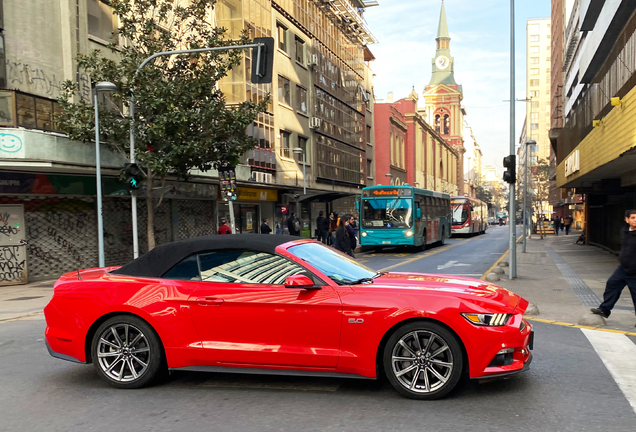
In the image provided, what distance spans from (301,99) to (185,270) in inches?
1354

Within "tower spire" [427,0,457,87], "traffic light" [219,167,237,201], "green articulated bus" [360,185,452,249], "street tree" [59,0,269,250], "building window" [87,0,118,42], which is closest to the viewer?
"street tree" [59,0,269,250]

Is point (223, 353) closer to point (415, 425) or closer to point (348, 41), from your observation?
point (415, 425)

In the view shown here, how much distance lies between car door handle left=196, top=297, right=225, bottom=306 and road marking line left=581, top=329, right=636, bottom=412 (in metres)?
3.52

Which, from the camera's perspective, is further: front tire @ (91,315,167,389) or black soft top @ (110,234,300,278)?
black soft top @ (110,234,300,278)

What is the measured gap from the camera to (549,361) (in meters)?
6.21

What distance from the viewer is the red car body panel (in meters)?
4.90

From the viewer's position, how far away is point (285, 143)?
1437 inches

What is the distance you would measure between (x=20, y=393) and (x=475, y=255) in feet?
70.9

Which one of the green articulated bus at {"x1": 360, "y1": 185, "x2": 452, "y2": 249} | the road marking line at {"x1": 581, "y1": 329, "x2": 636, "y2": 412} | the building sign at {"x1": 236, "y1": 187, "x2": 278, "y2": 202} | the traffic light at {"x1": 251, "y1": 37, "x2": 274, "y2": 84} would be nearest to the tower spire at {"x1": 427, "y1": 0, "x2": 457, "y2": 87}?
the building sign at {"x1": 236, "y1": 187, "x2": 278, "y2": 202}

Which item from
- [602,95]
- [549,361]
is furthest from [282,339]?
[602,95]

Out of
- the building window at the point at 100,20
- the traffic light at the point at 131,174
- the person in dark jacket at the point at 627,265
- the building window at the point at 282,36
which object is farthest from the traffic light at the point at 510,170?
the building window at the point at 282,36

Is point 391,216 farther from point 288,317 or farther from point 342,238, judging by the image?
→ point 288,317

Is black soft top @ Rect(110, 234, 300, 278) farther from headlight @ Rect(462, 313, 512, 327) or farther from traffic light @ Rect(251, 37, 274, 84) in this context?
traffic light @ Rect(251, 37, 274, 84)

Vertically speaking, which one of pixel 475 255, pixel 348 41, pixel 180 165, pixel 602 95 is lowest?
pixel 475 255
